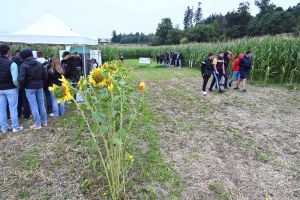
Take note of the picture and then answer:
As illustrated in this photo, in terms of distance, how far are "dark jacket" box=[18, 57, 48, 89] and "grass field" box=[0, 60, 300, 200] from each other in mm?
971

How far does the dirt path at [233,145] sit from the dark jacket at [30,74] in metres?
2.64

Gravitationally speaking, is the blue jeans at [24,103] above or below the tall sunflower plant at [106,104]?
below

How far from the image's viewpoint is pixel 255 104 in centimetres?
595

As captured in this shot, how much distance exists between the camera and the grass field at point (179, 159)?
2.37 m

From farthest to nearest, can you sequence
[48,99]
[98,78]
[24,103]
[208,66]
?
[208,66] → [48,99] → [24,103] → [98,78]

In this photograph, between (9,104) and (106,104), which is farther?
(9,104)

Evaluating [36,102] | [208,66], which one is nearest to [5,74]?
[36,102]

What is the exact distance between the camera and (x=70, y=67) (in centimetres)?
582

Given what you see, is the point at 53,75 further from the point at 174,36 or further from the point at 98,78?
the point at 174,36

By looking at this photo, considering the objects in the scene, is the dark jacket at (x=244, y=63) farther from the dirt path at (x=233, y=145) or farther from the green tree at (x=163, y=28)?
the green tree at (x=163, y=28)

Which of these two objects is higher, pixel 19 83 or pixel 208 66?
pixel 208 66

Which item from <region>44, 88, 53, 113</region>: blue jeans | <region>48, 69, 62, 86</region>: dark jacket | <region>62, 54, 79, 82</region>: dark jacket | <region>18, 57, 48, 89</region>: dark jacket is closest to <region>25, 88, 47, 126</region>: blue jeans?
<region>18, 57, 48, 89</region>: dark jacket

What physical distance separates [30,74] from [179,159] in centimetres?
321

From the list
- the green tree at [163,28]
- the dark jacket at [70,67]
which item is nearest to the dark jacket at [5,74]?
the dark jacket at [70,67]
